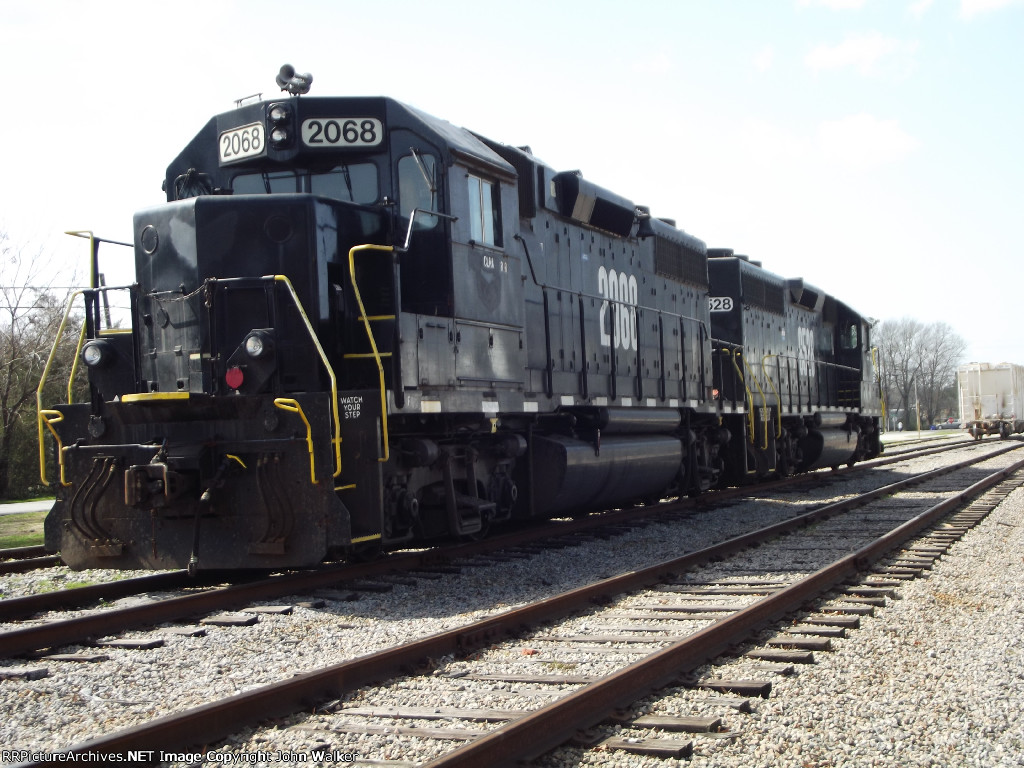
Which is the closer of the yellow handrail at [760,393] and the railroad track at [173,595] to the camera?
the railroad track at [173,595]

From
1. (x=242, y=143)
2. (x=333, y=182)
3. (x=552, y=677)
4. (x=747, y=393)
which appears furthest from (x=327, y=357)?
(x=747, y=393)

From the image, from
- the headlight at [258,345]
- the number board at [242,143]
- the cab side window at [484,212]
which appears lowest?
the headlight at [258,345]

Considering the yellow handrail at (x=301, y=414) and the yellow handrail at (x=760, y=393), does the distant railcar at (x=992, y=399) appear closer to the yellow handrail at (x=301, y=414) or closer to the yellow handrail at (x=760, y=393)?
the yellow handrail at (x=760, y=393)

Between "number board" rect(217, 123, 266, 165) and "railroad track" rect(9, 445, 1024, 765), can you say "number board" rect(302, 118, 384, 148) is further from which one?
"railroad track" rect(9, 445, 1024, 765)

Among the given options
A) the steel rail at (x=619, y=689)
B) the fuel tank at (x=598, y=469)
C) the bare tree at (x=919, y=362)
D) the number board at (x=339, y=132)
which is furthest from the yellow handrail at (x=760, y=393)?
the bare tree at (x=919, y=362)

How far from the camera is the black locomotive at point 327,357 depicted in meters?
6.96

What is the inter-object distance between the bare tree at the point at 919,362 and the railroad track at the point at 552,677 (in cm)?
9494

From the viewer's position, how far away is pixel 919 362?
97.1m

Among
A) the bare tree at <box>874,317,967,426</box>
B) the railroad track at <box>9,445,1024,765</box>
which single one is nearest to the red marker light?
Answer: the railroad track at <box>9,445,1024,765</box>

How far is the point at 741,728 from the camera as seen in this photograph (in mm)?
3969

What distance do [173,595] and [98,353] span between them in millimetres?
2052

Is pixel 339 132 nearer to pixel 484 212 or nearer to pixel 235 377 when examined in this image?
pixel 484 212

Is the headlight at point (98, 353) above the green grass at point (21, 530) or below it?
above

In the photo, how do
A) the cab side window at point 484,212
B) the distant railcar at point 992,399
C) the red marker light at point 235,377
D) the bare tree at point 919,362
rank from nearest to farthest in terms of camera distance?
the red marker light at point 235,377
the cab side window at point 484,212
the distant railcar at point 992,399
the bare tree at point 919,362
